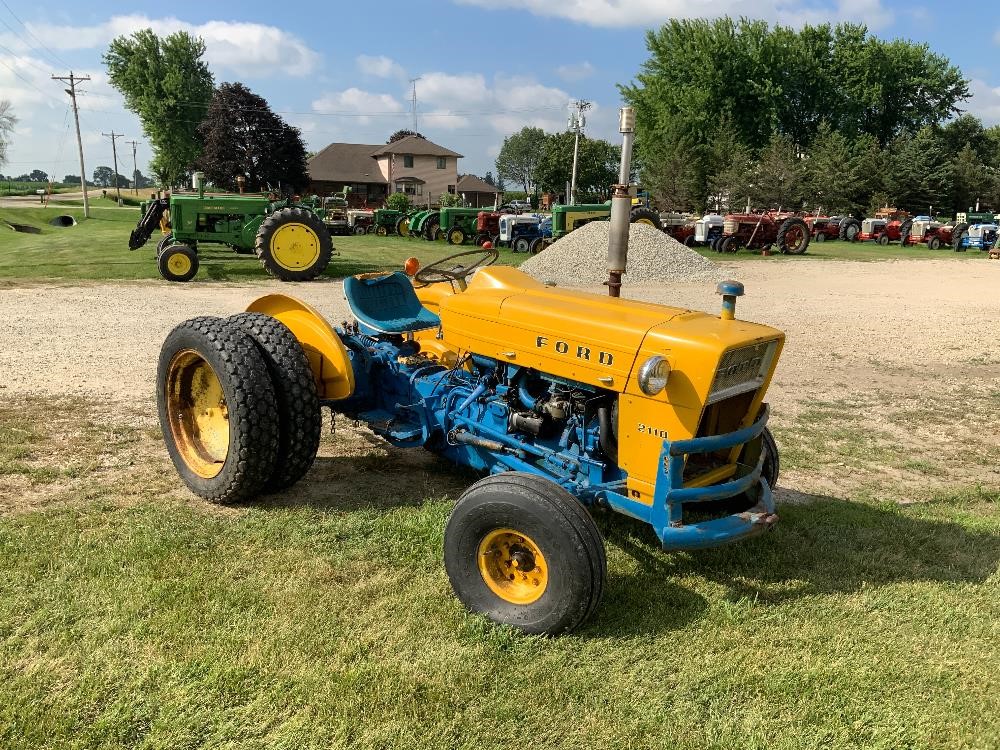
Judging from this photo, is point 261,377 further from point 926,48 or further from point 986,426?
point 926,48

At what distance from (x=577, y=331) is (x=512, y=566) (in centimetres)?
107

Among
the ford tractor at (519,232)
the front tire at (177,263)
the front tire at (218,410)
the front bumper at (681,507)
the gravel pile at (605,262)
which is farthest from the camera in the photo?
the ford tractor at (519,232)

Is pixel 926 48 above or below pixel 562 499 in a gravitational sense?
above

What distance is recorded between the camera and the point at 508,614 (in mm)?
3027

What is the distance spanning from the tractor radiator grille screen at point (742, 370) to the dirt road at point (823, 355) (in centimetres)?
209

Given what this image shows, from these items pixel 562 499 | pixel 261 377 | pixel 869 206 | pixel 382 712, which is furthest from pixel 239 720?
pixel 869 206

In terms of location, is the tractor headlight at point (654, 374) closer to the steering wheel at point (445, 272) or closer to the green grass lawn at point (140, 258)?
the steering wheel at point (445, 272)

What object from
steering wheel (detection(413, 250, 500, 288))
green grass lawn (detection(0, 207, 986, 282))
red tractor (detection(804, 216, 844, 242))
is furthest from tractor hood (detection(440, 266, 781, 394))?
red tractor (detection(804, 216, 844, 242))

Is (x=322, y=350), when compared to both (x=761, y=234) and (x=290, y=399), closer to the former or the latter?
(x=290, y=399)

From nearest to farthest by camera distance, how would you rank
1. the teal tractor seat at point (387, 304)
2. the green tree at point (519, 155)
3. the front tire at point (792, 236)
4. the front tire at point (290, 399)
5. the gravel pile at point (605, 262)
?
the front tire at point (290, 399), the teal tractor seat at point (387, 304), the gravel pile at point (605, 262), the front tire at point (792, 236), the green tree at point (519, 155)

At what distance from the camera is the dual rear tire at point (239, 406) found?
379 cm

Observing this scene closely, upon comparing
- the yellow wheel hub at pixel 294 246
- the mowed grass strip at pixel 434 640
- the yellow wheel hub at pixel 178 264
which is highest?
the yellow wheel hub at pixel 294 246

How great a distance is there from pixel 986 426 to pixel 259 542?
6059mm

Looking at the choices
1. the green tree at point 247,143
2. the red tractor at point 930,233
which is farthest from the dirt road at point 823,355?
the green tree at point 247,143
